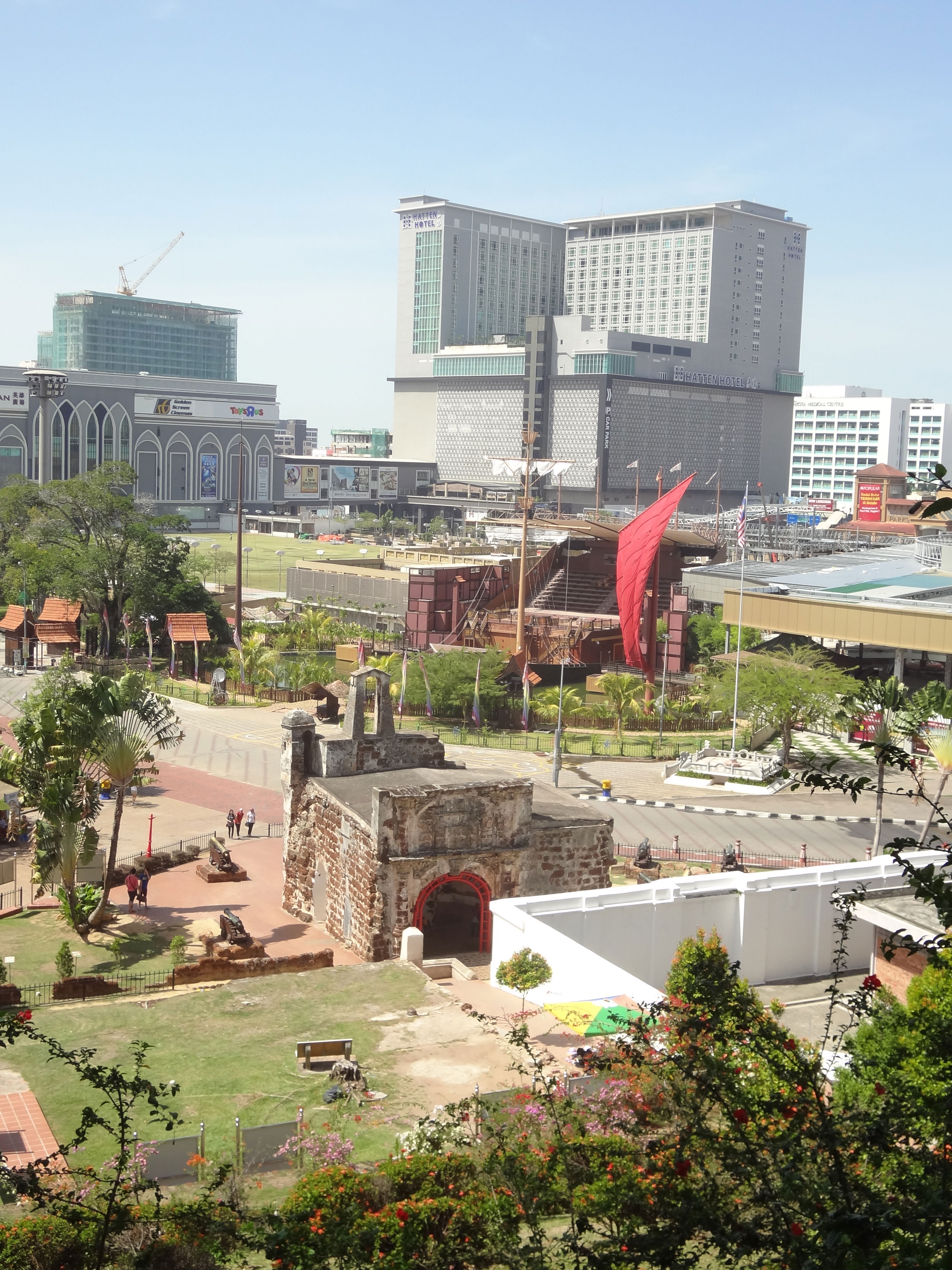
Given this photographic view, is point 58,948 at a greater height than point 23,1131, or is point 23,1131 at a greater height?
point 23,1131

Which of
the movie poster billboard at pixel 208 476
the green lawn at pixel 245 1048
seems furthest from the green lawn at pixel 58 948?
the movie poster billboard at pixel 208 476

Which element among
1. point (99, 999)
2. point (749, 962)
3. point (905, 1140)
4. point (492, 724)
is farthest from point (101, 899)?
point (492, 724)

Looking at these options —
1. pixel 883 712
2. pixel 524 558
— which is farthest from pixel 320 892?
pixel 524 558

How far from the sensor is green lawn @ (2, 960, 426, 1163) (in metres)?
18.7

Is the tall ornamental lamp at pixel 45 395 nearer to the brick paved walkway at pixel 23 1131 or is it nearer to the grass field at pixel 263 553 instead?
the grass field at pixel 263 553

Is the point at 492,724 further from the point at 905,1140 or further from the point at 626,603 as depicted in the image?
the point at 905,1140

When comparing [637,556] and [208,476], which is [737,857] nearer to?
[637,556]

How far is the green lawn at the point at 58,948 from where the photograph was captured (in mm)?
27188

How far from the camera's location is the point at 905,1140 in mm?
11055

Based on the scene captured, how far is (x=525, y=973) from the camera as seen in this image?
23797 mm

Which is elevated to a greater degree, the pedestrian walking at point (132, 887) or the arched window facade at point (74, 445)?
the arched window facade at point (74, 445)

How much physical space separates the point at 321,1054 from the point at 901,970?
1210 centimetres

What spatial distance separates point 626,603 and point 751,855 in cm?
2077

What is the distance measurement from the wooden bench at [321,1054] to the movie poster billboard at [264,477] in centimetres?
16887
